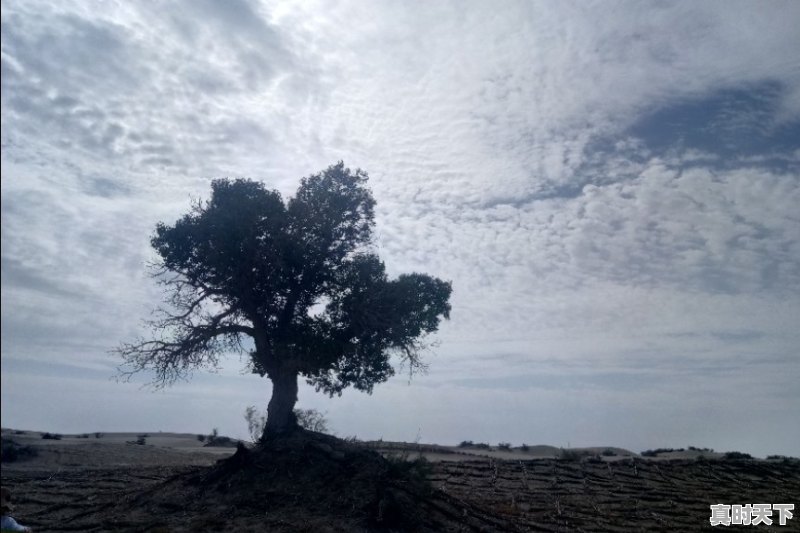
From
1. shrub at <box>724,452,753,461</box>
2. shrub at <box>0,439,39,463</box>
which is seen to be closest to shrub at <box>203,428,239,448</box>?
shrub at <box>0,439,39,463</box>

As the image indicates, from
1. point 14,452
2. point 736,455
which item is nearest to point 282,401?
point 14,452

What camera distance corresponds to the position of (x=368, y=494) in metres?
17.4

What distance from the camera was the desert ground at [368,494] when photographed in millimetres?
16656

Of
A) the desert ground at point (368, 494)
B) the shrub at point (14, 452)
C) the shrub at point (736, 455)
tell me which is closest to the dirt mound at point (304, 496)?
the desert ground at point (368, 494)

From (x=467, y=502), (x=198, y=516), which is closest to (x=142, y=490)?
(x=198, y=516)

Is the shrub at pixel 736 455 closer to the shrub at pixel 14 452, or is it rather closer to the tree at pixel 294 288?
the tree at pixel 294 288

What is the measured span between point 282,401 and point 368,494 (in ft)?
16.8

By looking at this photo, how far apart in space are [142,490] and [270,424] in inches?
156

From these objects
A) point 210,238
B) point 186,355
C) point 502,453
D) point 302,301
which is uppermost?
point 210,238

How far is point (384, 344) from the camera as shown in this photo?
73.6 ft

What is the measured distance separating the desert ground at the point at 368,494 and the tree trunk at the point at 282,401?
1588 millimetres

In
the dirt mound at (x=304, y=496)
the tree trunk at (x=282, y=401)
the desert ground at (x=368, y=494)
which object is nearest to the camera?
the dirt mound at (x=304, y=496)

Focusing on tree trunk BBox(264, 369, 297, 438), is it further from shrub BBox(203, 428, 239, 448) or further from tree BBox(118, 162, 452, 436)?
shrub BBox(203, 428, 239, 448)

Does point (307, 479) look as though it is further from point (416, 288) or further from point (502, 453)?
point (502, 453)
